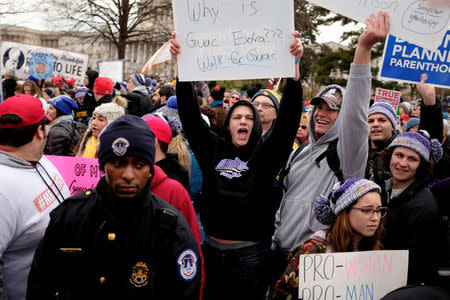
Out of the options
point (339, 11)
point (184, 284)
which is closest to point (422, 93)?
point (339, 11)

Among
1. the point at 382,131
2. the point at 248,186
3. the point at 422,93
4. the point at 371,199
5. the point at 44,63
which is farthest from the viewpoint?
the point at 44,63

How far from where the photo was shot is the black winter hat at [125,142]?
6.63 feet

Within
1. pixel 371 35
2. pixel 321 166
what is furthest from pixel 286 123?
pixel 371 35

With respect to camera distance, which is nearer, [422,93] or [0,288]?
[0,288]

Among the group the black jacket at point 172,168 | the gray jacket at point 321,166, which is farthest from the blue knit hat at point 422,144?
the black jacket at point 172,168

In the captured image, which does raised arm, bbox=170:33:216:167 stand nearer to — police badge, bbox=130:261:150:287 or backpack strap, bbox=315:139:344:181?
backpack strap, bbox=315:139:344:181

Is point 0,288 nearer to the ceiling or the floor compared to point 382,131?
nearer to the floor

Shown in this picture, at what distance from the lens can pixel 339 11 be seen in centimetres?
272

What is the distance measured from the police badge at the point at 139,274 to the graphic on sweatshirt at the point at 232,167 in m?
1.12

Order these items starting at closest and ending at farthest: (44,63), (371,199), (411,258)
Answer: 1. (371,199)
2. (411,258)
3. (44,63)

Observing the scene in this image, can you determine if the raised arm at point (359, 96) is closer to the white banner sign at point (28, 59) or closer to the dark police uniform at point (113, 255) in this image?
the dark police uniform at point (113, 255)

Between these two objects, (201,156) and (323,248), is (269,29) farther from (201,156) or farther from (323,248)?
(323,248)

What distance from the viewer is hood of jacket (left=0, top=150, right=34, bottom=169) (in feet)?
7.22

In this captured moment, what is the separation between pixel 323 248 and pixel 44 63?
34.6ft
